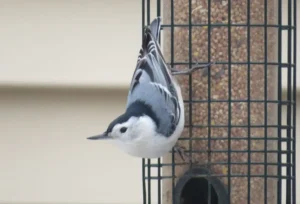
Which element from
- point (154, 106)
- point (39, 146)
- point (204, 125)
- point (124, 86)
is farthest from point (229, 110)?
point (39, 146)

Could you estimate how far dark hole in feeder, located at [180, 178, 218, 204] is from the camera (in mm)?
4500

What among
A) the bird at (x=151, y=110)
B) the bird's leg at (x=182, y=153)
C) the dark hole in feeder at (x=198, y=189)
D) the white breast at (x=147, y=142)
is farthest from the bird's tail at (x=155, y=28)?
the dark hole in feeder at (x=198, y=189)

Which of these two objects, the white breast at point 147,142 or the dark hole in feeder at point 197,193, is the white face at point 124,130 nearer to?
the white breast at point 147,142

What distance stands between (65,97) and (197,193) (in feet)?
5.59

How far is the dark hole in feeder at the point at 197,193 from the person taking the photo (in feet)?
14.8

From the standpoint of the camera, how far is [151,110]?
4.17 m

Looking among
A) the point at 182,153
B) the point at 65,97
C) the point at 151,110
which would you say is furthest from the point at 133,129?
the point at 65,97

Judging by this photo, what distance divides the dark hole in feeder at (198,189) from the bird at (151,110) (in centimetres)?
23

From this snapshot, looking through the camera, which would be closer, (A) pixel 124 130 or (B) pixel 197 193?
(A) pixel 124 130

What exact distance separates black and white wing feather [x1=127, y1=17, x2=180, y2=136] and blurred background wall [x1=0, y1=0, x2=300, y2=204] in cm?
167

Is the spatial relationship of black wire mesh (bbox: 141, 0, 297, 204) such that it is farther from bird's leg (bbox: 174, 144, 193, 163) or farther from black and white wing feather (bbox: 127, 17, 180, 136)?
black and white wing feather (bbox: 127, 17, 180, 136)

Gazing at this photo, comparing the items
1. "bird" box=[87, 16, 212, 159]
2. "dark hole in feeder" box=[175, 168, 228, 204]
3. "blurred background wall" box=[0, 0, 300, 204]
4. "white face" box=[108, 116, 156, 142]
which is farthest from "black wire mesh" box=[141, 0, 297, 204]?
"blurred background wall" box=[0, 0, 300, 204]

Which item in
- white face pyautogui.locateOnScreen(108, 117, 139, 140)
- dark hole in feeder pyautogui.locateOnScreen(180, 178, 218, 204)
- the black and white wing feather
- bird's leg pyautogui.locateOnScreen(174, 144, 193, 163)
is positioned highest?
the black and white wing feather

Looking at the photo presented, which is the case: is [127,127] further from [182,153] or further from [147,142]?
[182,153]
